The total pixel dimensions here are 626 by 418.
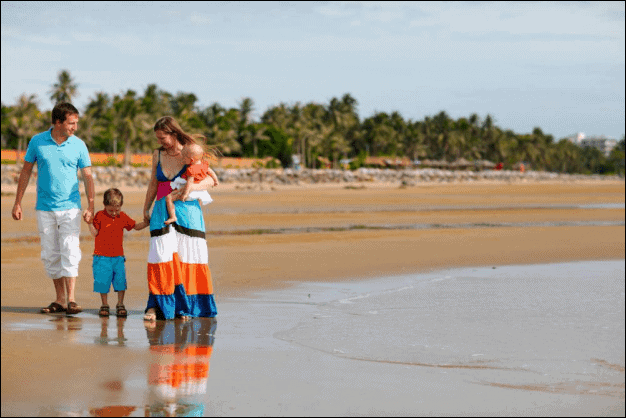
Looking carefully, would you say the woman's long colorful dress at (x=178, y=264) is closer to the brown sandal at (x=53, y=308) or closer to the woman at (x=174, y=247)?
the woman at (x=174, y=247)

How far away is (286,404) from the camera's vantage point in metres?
4.73

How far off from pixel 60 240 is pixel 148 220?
81cm

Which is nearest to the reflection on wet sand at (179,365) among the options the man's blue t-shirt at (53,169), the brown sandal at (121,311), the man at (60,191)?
the brown sandal at (121,311)

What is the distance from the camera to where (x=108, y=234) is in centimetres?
769

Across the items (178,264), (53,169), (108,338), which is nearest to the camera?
(108,338)

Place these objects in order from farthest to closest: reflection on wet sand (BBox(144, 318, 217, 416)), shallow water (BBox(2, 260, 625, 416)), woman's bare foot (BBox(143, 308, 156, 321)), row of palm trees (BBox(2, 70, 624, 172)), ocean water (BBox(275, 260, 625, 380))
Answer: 1. row of palm trees (BBox(2, 70, 624, 172))
2. woman's bare foot (BBox(143, 308, 156, 321))
3. ocean water (BBox(275, 260, 625, 380))
4. shallow water (BBox(2, 260, 625, 416))
5. reflection on wet sand (BBox(144, 318, 217, 416))

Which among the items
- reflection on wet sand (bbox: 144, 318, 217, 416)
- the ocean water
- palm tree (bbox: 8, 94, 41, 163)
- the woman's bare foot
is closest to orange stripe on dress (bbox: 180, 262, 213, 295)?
reflection on wet sand (bbox: 144, 318, 217, 416)

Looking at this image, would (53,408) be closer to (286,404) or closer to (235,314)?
(286,404)

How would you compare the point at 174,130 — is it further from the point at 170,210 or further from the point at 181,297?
the point at 181,297

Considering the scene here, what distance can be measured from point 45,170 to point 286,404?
12.7ft

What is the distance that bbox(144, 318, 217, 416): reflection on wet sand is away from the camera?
4656 millimetres

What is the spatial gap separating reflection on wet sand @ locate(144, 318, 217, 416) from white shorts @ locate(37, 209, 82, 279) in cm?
106

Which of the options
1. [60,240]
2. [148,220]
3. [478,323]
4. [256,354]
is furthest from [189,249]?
[478,323]

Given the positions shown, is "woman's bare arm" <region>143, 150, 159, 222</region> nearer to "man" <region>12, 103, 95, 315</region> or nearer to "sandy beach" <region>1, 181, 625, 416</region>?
"man" <region>12, 103, 95, 315</region>
